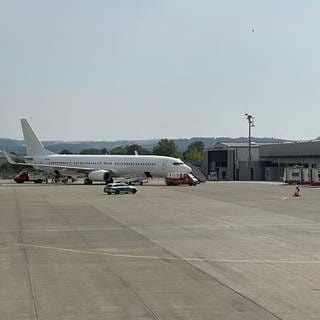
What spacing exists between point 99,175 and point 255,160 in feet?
167

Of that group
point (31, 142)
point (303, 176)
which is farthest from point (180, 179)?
point (31, 142)

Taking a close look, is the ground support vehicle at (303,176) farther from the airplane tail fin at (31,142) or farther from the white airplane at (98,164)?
the airplane tail fin at (31,142)

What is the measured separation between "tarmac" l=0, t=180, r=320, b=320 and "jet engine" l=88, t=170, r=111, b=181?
51734mm

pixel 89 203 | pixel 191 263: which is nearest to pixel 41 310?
pixel 191 263

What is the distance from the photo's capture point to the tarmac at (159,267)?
46.2ft

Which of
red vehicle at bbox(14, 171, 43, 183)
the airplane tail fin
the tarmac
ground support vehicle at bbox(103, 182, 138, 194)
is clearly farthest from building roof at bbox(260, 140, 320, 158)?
the tarmac

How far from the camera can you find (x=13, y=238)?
28.3 meters

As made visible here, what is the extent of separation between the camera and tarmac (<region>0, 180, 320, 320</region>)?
14.1 meters

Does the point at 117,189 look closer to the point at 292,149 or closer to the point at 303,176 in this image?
the point at 303,176

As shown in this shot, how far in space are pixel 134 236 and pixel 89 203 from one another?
23.9 meters

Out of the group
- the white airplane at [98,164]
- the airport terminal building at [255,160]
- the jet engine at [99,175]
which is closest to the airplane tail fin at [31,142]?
the white airplane at [98,164]

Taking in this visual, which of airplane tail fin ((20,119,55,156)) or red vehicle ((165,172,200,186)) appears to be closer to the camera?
red vehicle ((165,172,200,186))

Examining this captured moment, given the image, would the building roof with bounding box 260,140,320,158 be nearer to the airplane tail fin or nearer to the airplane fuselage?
the airplane fuselage

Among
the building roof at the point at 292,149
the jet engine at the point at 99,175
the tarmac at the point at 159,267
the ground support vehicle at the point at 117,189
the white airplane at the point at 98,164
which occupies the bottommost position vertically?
the tarmac at the point at 159,267
